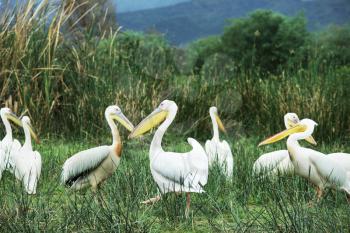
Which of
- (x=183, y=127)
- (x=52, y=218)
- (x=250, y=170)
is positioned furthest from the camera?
(x=183, y=127)

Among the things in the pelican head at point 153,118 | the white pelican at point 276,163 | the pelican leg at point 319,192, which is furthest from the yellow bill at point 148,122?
the pelican leg at point 319,192

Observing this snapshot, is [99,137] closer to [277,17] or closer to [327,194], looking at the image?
[327,194]

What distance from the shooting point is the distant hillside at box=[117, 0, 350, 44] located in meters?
69.1

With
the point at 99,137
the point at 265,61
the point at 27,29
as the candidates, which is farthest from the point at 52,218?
the point at 265,61

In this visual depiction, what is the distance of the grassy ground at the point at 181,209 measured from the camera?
407 centimetres

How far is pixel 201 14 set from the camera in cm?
7431

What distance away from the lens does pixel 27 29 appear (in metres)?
9.56

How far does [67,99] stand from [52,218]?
5.31 m

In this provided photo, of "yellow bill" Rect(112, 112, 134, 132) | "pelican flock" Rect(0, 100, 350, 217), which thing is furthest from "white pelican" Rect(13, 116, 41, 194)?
"yellow bill" Rect(112, 112, 134, 132)

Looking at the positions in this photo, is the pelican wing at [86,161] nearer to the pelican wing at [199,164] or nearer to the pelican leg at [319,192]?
the pelican wing at [199,164]

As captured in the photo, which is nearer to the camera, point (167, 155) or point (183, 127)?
point (167, 155)

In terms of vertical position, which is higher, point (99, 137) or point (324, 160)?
point (324, 160)

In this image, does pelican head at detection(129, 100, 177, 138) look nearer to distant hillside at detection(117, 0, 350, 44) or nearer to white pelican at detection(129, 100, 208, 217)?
white pelican at detection(129, 100, 208, 217)

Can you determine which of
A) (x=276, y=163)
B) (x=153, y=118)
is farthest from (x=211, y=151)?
(x=153, y=118)
